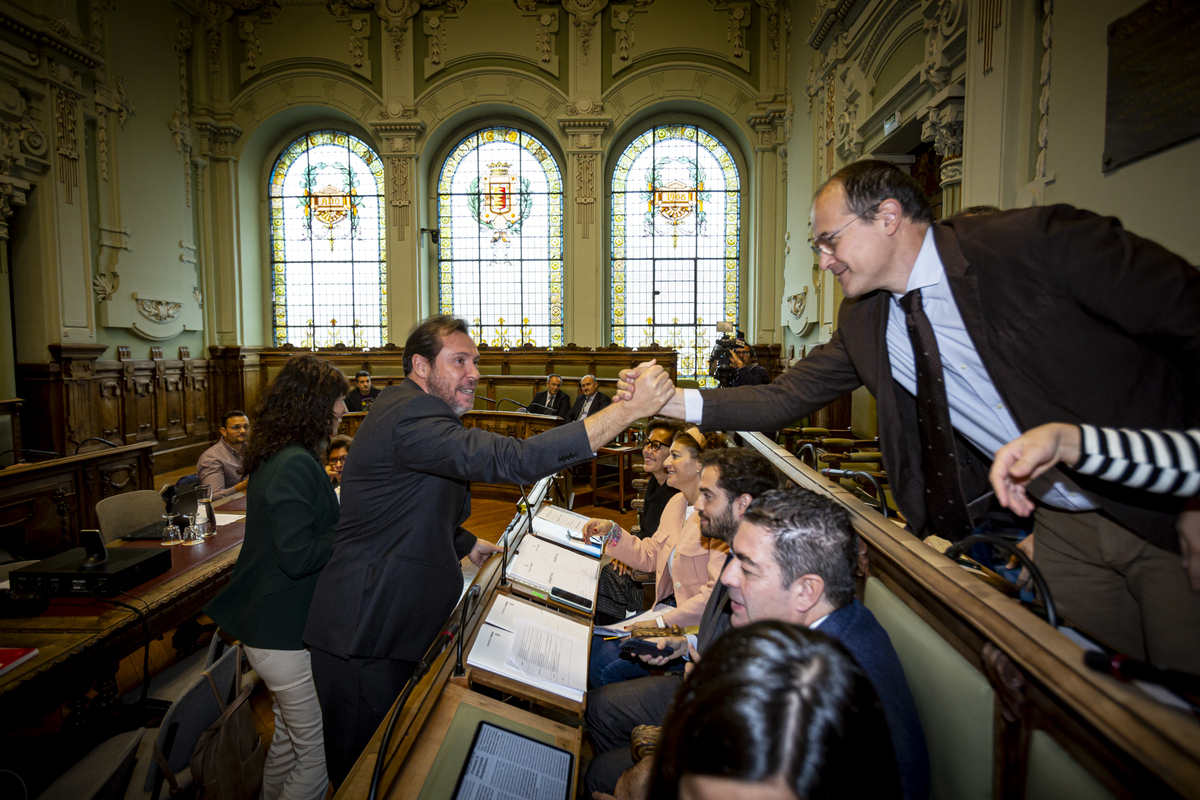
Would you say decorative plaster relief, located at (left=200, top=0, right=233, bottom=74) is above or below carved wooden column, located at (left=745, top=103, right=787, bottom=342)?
above

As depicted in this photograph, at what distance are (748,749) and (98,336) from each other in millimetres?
9811

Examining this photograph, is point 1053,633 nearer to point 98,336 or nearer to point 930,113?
point 930,113

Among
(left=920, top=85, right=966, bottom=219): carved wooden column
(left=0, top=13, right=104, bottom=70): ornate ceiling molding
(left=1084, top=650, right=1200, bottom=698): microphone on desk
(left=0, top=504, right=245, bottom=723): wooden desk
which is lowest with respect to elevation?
(left=0, top=504, right=245, bottom=723): wooden desk

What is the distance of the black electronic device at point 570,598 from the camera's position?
214cm

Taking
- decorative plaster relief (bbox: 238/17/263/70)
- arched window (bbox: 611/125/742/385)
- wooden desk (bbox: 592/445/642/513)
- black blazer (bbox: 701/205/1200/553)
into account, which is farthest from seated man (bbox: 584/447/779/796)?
decorative plaster relief (bbox: 238/17/263/70)

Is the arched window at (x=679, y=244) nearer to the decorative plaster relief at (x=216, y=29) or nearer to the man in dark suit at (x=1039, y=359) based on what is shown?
the decorative plaster relief at (x=216, y=29)

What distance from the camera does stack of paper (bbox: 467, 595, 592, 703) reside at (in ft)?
5.05

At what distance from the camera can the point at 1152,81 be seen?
2588 millimetres

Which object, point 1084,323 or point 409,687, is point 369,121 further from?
point 1084,323

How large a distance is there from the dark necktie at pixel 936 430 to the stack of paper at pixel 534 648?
1.02 metres

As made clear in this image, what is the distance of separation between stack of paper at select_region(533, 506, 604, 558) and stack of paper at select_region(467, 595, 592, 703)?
0.70 m

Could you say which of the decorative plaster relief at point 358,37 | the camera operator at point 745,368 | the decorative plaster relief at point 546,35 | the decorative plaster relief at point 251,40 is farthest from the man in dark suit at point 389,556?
the decorative plaster relief at point 251,40

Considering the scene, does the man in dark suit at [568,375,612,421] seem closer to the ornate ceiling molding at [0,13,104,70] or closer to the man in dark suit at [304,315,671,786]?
the man in dark suit at [304,315,671,786]

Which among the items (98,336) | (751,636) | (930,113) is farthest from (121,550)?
(98,336)
